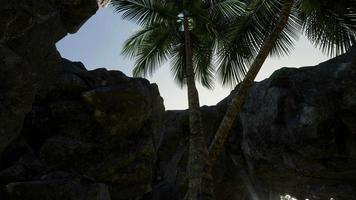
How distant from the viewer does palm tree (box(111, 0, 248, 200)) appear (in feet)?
39.9

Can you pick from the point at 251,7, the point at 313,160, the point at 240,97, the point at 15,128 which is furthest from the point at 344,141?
the point at 15,128

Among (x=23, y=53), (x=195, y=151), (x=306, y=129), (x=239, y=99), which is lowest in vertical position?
(x=195, y=151)

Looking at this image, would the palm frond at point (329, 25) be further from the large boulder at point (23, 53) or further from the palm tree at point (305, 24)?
the large boulder at point (23, 53)

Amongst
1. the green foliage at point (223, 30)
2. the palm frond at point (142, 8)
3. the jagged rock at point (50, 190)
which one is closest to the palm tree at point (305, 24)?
the green foliage at point (223, 30)

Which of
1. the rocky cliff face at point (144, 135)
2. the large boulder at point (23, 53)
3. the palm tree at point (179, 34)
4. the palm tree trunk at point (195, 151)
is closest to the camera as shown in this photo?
the large boulder at point (23, 53)

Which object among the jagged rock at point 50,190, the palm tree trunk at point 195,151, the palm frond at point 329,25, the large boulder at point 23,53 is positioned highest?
the palm frond at point 329,25

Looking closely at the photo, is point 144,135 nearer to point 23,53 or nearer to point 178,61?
point 178,61

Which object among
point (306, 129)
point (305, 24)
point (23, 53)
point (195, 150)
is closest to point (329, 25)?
point (305, 24)

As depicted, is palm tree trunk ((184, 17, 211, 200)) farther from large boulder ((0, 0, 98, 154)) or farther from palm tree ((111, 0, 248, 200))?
large boulder ((0, 0, 98, 154))

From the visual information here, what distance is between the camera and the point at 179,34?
13.2 m

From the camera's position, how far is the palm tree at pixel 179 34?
12.2 meters

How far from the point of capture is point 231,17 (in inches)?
490

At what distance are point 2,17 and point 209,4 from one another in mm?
8689

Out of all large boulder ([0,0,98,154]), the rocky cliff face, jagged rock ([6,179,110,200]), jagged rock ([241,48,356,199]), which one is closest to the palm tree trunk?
the rocky cliff face
